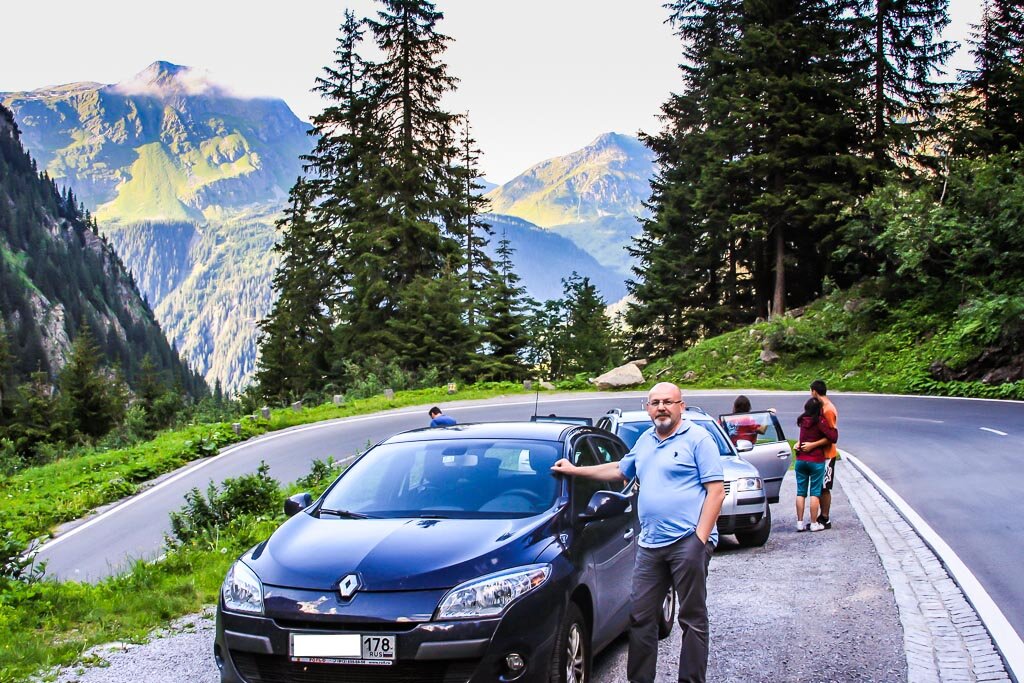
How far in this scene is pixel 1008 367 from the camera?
27.3m

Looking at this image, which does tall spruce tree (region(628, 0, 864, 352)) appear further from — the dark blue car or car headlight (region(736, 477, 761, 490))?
the dark blue car

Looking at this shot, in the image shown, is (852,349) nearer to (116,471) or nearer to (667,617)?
(116,471)

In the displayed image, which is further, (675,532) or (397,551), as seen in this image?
(675,532)

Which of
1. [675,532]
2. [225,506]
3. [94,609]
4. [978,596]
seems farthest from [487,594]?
[225,506]

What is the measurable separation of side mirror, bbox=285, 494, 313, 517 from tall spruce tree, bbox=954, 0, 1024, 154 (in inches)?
1411

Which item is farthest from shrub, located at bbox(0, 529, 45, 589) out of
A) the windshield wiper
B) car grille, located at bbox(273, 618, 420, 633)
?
car grille, located at bbox(273, 618, 420, 633)

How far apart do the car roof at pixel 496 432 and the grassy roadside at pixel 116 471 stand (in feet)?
33.7


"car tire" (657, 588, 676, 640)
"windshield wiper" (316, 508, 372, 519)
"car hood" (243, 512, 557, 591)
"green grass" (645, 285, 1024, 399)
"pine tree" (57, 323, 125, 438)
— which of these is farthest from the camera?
"pine tree" (57, 323, 125, 438)

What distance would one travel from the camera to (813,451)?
35.3 ft

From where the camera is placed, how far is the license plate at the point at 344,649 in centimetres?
405

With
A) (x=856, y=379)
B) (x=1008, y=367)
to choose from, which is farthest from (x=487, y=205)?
(x=1008, y=367)

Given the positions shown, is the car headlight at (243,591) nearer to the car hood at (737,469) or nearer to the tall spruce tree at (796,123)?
the car hood at (737,469)

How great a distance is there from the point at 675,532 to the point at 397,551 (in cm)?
158

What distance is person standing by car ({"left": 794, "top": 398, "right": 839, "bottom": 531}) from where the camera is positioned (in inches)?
423
